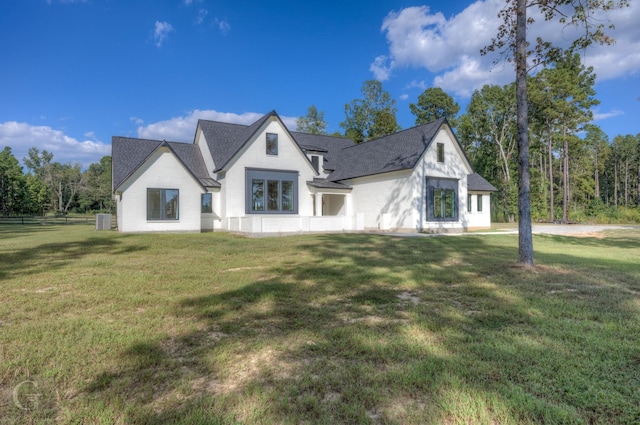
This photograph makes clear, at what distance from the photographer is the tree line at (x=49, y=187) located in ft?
169

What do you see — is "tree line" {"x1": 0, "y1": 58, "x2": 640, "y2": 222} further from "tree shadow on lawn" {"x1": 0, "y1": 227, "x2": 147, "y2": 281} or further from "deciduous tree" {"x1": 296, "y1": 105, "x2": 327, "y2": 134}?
"tree shadow on lawn" {"x1": 0, "y1": 227, "x2": 147, "y2": 281}

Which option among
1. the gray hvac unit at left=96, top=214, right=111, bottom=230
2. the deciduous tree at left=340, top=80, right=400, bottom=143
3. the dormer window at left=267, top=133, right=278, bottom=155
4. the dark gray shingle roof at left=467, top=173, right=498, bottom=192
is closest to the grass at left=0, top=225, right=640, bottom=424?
the dormer window at left=267, top=133, right=278, bottom=155

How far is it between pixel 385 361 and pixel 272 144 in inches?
780

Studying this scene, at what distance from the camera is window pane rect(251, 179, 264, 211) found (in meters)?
21.1

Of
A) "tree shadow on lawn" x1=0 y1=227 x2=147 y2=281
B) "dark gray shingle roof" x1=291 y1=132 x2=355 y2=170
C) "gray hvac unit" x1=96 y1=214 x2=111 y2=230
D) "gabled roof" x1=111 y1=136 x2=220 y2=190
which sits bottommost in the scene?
"tree shadow on lawn" x1=0 y1=227 x2=147 y2=281

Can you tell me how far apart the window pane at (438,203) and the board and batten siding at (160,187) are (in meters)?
14.1

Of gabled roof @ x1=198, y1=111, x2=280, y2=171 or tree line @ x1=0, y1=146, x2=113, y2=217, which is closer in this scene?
gabled roof @ x1=198, y1=111, x2=280, y2=171

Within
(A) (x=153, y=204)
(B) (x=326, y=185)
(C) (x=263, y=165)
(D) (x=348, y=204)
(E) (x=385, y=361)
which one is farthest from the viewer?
(D) (x=348, y=204)

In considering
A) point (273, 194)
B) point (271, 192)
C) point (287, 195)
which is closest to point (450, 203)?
point (287, 195)

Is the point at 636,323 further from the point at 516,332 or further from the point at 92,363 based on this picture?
the point at 92,363

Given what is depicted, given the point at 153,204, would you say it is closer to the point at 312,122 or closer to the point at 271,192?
the point at 271,192

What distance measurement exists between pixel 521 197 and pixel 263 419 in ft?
26.7

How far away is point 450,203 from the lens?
23.0 meters

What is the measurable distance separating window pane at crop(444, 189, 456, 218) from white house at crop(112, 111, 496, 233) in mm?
64
